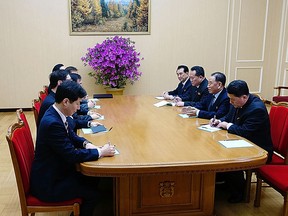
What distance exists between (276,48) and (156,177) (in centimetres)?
571

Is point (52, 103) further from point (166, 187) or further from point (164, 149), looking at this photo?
point (166, 187)

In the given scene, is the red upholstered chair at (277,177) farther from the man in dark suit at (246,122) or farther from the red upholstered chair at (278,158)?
the man in dark suit at (246,122)

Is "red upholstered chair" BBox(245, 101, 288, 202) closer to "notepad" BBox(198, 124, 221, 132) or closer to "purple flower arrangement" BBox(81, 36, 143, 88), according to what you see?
"notepad" BBox(198, 124, 221, 132)

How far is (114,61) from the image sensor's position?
560 cm

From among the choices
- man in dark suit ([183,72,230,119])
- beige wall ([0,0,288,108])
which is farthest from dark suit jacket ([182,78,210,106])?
beige wall ([0,0,288,108])

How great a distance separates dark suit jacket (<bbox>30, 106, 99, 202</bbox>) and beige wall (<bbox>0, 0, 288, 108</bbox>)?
4468 mm

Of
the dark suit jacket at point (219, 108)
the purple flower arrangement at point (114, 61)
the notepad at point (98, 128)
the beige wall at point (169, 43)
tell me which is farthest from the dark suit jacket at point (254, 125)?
the beige wall at point (169, 43)

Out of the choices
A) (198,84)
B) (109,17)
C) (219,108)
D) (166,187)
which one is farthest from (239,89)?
(109,17)

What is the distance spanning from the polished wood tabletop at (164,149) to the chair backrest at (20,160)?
369 mm

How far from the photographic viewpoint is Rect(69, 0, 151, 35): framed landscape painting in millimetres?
5938

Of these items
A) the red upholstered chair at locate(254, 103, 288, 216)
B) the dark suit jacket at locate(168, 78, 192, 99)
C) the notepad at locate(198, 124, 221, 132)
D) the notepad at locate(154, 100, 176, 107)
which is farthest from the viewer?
the dark suit jacket at locate(168, 78, 192, 99)

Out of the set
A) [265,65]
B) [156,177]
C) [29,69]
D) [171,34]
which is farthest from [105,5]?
[156,177]

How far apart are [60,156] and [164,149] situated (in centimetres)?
67

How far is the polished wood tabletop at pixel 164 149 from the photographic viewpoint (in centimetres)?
179
